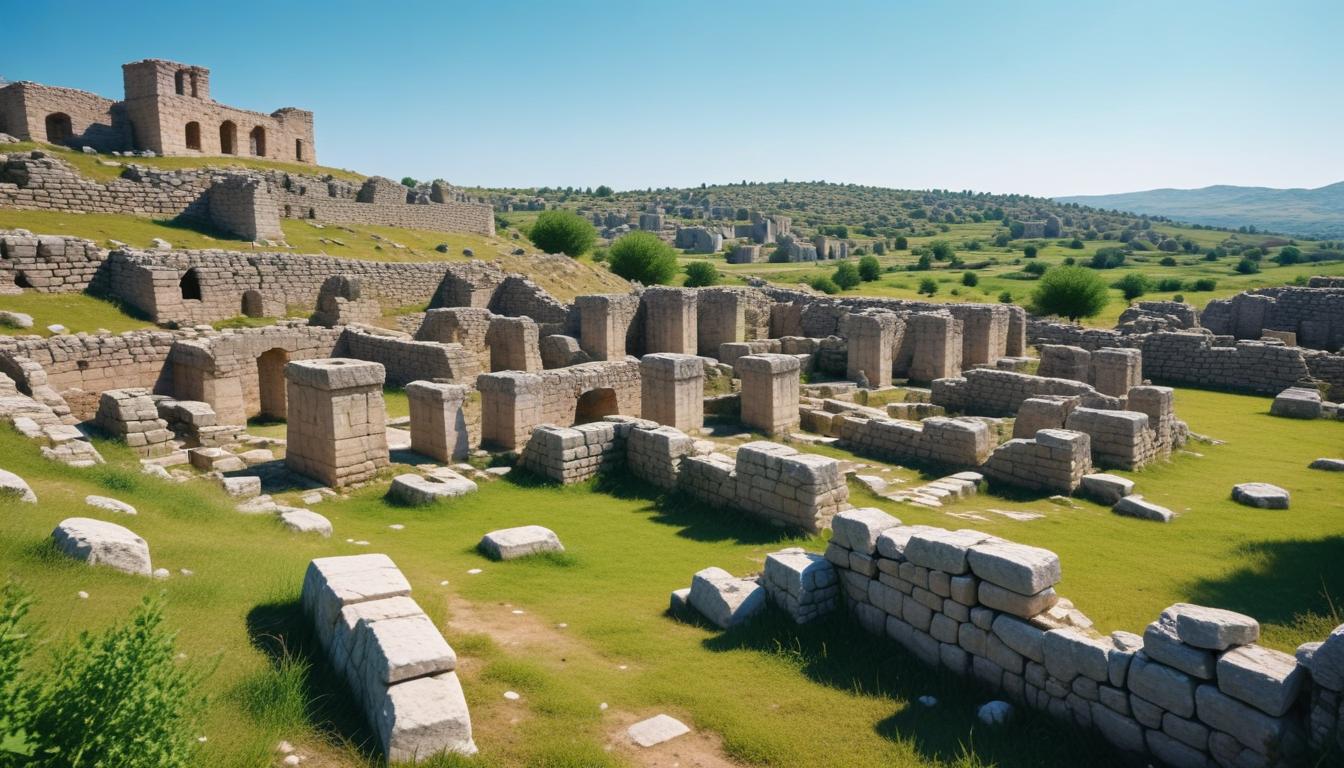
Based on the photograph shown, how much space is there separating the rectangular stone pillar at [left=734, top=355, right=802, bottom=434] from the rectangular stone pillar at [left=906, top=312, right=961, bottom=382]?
7772 millimetres

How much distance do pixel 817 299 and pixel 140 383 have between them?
21.7m

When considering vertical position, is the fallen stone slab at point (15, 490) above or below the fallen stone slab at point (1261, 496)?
above

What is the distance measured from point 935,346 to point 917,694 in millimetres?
18597

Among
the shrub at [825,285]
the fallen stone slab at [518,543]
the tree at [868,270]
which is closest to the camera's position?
the fallen stone slab at [518,543]

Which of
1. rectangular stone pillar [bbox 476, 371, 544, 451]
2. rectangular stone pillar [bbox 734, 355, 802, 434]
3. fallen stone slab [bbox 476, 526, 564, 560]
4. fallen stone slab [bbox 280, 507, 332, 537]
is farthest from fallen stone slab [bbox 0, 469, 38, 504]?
rectangular stone pillar [bbox 734, 355, 802, 434]

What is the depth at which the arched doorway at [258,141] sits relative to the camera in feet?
124

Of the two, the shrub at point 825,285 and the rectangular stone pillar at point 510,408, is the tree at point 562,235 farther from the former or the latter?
the rectangular stone pillar at point 510,408

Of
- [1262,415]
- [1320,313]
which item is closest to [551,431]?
[1262,415]

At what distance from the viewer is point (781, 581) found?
7.80m

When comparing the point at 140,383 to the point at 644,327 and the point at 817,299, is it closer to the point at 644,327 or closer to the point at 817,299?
the point at 644,327

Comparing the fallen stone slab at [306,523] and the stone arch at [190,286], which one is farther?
the stone arch at [190,286]

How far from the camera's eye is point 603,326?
24484 millimetres

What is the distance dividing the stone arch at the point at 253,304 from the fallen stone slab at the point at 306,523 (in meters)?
14.2

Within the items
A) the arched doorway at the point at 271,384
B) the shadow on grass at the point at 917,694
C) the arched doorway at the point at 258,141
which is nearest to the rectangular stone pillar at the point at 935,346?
the arched doorway at the point at 271,384
